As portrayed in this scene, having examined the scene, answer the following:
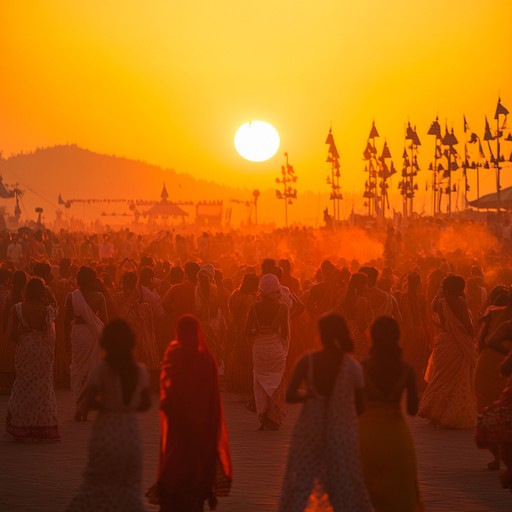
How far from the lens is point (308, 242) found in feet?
175

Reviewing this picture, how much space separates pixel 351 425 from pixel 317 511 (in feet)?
1.70

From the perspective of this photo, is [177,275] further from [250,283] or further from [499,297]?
[499,297]

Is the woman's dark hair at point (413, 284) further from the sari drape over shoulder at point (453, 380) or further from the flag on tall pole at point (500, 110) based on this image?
the flag on tall pole at point (500, 110)

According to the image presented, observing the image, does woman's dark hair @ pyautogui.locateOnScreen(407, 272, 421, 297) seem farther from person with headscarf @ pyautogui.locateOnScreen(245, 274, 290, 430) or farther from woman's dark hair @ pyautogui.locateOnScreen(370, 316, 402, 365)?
woman's dark hair @ pyautogui.locateOnScreen(370, 316, 402, 365)

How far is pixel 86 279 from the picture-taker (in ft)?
49.0

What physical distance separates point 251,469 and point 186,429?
9.85ft

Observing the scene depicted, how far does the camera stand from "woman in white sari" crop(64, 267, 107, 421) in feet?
49.0

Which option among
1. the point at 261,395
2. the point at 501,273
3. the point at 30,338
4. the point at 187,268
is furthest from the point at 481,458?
the point at 501,273

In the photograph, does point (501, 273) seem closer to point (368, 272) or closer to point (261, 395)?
point (368, 272)

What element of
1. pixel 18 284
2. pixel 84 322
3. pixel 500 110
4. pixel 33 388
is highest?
pixel 500 110

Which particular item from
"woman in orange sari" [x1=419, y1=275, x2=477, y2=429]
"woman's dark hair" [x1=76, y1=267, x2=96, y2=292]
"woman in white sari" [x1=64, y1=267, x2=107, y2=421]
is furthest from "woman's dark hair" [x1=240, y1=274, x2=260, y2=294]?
"woman in orange sari" [x1=419, y1=275, x2=477, y2=429]

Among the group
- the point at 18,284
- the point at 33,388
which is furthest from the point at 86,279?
the point at 33,388

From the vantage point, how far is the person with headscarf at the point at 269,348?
49.3ft

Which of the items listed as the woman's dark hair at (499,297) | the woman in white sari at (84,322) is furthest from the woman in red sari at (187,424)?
the woman in white sari at (84,322)
